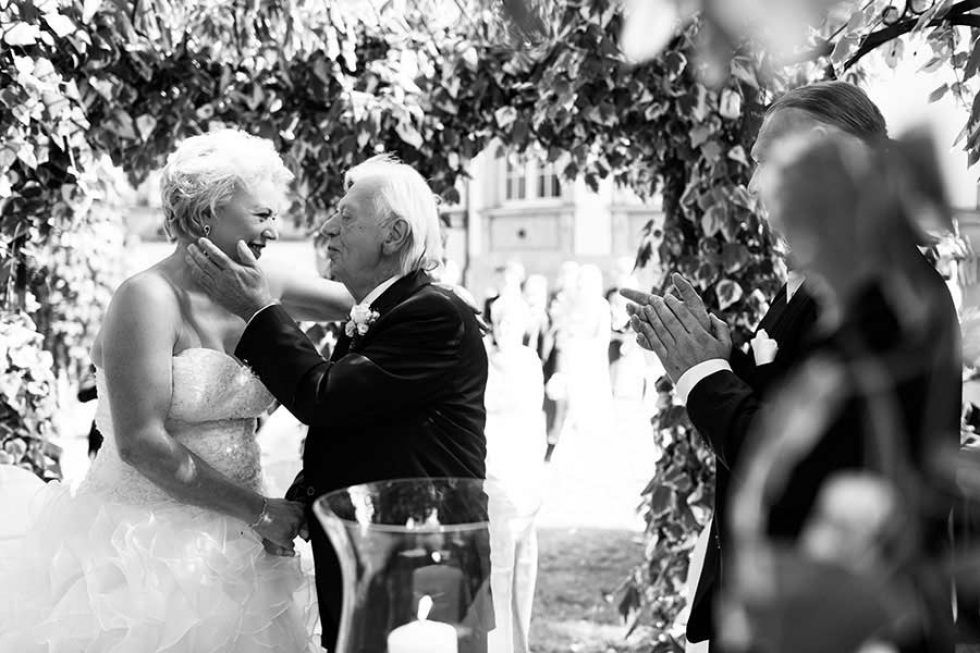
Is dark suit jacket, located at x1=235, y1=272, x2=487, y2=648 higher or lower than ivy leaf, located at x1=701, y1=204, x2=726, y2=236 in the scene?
lower

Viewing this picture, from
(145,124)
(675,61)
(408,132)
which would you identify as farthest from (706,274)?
(145,124)

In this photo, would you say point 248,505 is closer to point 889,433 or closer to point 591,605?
point 889,433

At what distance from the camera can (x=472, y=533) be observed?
3.19ft

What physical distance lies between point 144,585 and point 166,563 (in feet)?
0.21

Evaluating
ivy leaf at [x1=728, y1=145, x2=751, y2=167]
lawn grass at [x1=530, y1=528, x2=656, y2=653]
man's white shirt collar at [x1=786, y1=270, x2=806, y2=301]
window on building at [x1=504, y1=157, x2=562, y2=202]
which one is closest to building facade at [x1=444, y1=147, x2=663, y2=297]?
window on building at [x1=504, y1=157, x2=562, y2=202]

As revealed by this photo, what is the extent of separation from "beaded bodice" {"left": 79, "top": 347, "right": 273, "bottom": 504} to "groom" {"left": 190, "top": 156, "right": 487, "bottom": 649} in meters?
0.20

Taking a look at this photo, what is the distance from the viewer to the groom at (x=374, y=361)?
204 centimetres

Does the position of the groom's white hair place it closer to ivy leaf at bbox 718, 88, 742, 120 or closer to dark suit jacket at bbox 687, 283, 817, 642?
dark suit jacket at bbox 687, 283, 817, 642

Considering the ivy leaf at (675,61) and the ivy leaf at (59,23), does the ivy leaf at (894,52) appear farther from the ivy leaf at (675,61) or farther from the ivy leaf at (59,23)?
the ivy leaf at (59,23)

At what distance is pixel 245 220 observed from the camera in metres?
2.35

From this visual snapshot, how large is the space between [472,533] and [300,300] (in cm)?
185

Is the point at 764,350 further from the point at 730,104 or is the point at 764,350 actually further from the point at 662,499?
the point at 662,499

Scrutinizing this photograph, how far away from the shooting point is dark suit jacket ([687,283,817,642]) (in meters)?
1.57

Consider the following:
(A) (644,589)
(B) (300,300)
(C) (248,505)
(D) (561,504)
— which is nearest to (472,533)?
(C) (248,505)
